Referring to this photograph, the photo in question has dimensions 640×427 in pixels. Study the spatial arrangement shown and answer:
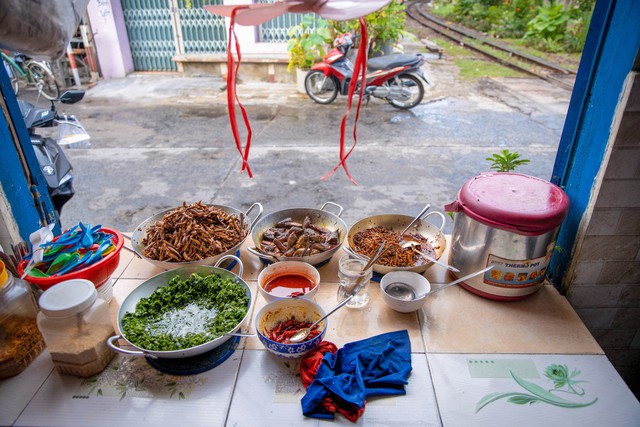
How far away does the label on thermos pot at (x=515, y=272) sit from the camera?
5.65 ft

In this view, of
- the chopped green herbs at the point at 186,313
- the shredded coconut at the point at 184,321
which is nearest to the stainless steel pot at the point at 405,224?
the chopped green herbs at the point at 186,313

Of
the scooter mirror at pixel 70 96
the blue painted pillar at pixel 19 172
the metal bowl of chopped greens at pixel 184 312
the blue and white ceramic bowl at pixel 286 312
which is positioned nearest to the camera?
the metal bowl of chopped greens at pixel 184 312

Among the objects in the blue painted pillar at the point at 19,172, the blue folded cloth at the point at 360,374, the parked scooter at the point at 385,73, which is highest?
the blue painted pillar at the point at 19,172

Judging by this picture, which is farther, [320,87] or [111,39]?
[111,39]

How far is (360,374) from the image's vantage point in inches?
56.7

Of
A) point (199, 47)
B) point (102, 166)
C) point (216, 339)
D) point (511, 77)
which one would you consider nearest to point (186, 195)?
point (102, 166)

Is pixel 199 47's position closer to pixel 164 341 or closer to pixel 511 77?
pixel 511 77

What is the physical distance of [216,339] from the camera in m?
1.44

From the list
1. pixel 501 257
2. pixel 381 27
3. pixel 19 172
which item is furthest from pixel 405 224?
pixel 381 27

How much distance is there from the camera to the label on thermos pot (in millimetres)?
1724

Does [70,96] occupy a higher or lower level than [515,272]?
higher

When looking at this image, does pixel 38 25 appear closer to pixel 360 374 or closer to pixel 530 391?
pixel 360 374

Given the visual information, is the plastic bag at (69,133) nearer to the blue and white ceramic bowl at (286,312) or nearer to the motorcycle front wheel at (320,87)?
the blue and white ceramic bowl at (286,312)

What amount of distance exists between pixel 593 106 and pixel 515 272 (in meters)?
0.75
